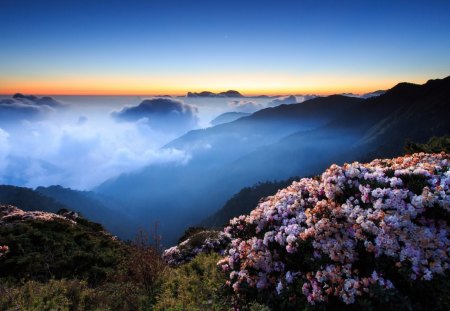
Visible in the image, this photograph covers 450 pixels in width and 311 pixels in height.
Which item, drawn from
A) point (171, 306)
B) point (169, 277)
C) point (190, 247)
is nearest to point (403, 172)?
point (171, 306)

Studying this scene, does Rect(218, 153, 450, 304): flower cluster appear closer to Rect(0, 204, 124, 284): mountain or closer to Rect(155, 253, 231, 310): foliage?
Rect(155, 253, 231, 310): foliage

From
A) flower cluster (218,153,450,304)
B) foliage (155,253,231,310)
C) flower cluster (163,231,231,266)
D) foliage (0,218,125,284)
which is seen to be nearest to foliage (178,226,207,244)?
flower cluster (163,231,231,266)

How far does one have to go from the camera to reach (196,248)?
64.0 feet

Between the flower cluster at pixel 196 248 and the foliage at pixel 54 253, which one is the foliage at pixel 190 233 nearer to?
the flower cluster at pixel 196 248

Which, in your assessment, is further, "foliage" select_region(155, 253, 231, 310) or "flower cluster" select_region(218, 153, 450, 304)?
"foliage" select_region(155, 253, 231, 310)

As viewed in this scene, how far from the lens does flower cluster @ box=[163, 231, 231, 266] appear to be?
56.1 feet

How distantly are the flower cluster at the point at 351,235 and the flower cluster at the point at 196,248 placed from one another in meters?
9.25

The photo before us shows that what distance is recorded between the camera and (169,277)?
35.6ft

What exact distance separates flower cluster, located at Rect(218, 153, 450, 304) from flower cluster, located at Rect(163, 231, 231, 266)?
9246 millimetres

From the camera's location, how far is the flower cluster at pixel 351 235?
536 cm

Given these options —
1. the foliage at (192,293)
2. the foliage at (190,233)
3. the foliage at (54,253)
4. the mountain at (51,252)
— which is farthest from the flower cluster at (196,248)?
the foliage at (190,233)

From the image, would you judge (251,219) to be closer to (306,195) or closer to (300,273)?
(306,195)

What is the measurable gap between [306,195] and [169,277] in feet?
17.8

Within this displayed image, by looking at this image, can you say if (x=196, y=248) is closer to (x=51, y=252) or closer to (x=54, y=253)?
(x=54, y=253)
